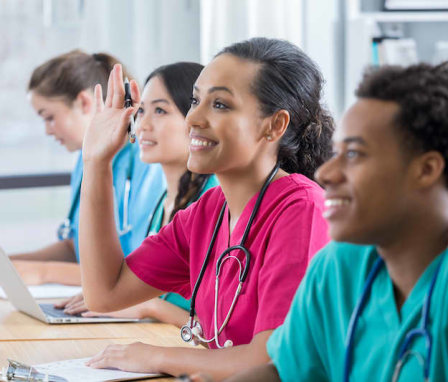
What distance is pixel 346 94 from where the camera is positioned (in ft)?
11.7

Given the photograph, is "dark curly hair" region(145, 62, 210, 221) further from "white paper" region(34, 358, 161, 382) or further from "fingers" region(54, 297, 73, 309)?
"white paper" region(34, 358, 161, 382)

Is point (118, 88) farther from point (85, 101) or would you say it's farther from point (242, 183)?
point (85, 101)

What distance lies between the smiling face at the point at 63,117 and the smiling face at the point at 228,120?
117cm

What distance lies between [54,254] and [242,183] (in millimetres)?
1305

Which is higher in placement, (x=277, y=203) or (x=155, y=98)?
(x=155, y=98)

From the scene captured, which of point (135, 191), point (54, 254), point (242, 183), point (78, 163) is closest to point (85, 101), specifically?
point (78, 163)

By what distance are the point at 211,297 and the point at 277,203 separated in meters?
0.22

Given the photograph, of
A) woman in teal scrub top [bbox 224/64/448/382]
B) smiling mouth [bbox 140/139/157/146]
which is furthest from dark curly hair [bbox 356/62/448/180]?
smiling mouth [bbox 140/139/157/146]

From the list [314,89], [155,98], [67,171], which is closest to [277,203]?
[314,89]

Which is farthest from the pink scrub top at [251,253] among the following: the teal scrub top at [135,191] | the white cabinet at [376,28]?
the white cabinet at [376,28]

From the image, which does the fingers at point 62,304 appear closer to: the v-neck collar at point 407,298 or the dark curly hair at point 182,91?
the dark curly hair at point 182,91

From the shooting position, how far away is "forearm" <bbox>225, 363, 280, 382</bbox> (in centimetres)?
108

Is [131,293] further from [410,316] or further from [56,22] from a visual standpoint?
[56,22]

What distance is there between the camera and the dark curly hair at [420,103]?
960 mm
